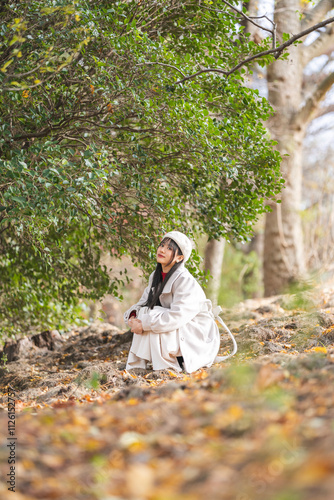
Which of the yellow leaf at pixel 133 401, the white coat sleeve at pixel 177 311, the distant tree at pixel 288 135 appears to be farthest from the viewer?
the distant tree at pixel 288 135

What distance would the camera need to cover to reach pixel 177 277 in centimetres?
439

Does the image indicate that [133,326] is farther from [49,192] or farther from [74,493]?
[74,493]

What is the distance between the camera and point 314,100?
9.35m

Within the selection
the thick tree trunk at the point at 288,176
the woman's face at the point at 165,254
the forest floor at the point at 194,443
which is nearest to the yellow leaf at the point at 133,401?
the forest floor at the point at 194,443

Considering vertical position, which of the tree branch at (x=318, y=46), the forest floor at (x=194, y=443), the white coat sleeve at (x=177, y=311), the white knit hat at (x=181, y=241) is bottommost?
the forest floor at (x=194, y=443)

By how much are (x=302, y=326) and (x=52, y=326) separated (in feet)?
11.6

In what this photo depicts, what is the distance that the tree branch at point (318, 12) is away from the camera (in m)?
9.35

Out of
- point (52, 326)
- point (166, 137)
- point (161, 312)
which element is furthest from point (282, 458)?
point (52, 326)

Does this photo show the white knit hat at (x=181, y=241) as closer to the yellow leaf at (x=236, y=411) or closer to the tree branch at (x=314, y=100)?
the yellow leaf at (x=236, y=411)

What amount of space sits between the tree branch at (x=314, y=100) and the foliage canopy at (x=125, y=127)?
170 inches

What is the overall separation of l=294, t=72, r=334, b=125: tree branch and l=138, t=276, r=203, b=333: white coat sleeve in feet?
20.9

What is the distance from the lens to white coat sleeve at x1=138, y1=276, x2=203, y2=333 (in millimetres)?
4141

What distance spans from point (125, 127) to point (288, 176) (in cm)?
535

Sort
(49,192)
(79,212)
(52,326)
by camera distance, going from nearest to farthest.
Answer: (49,192)
(79,212)
(52,326)
